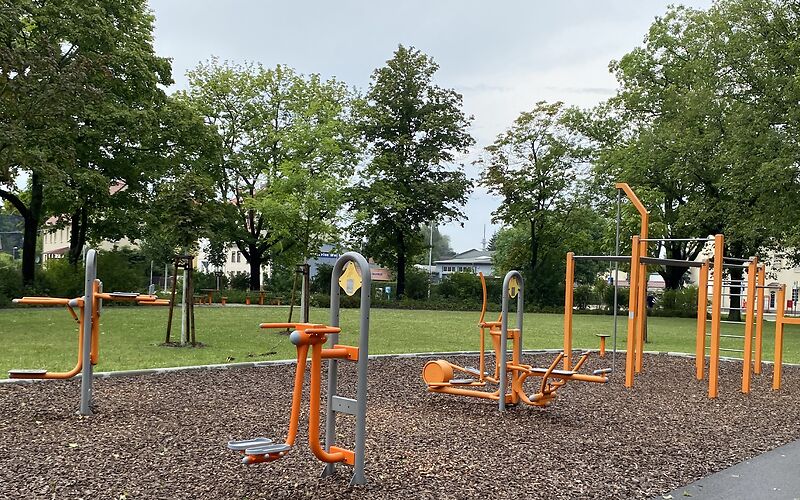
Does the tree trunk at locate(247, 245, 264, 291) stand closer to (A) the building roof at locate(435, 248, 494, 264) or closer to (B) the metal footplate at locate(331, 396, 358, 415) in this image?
(B) the metal footplate at locate(331, 396, 358, 415)

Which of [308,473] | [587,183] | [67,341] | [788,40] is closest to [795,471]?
[308,473]

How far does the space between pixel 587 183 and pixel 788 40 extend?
1344 cm

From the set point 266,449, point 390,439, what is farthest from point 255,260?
point 266,449

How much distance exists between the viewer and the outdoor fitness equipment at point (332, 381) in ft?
13.6

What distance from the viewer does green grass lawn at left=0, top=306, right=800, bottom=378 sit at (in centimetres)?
1080

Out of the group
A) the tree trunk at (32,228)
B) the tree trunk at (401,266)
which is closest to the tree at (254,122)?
the tree trunk at (401,266)

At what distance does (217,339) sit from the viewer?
561 inches

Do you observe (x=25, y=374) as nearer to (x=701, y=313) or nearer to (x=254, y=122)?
(x=701, y=313)

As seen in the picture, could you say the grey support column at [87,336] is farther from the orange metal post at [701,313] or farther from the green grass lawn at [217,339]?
the orange metal post at [701,313]

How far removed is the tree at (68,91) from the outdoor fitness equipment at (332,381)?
12.0m

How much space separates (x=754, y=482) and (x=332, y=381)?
3.07 metres

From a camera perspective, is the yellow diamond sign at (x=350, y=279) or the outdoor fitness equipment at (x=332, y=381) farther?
the yellow diamond sign at (x=350, y=279)

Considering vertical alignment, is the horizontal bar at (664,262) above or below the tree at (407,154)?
below

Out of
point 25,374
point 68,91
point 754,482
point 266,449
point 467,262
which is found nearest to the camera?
point 266,449
